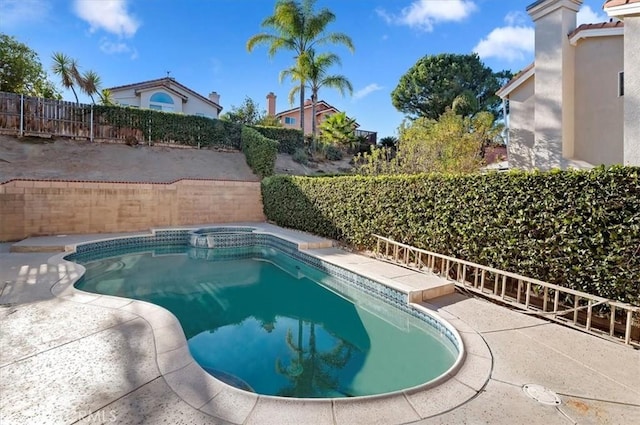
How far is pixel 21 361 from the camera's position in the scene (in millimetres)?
3830

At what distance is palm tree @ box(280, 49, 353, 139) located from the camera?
76.7 ft

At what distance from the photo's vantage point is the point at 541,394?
3414 mm

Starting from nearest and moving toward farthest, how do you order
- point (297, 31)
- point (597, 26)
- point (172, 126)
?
point (597, 26)
point (172, 126)
point (297, 31)

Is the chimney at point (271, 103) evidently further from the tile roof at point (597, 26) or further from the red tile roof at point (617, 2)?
the red tile roof at point (617, 2)

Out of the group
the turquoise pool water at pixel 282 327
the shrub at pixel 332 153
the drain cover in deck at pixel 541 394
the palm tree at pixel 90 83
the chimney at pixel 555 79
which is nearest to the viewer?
the drain cover in deck at pixel 541 394

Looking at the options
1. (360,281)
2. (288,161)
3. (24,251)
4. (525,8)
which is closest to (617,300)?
(360,281)

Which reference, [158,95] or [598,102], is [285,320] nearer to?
[598,102]

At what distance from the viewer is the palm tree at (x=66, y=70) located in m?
18.8

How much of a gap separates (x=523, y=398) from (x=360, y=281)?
470 centimetres

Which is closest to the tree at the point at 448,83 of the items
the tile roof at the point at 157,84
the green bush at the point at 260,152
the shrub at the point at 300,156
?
the shrub at the point at 300,156

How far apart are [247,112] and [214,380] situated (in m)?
31.6

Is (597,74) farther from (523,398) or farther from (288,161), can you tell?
(288,161)

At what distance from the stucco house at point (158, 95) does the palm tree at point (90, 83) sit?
21.4ft

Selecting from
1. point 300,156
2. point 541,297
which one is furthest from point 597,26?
point 300,156
